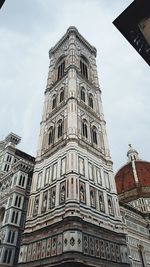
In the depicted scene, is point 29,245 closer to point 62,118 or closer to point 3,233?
point 3,233

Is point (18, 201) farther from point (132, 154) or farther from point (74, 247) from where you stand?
point (132, 154)

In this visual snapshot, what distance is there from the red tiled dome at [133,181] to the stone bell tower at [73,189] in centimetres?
2221

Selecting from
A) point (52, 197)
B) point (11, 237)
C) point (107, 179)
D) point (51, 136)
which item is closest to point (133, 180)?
point (107, 179)

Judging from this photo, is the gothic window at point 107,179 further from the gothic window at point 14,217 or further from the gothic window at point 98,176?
the gothic window at point 14,217

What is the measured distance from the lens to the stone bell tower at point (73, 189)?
15914mm

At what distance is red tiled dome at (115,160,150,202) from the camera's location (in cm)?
4430

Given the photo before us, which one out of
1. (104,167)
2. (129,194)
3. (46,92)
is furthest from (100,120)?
(129,194)

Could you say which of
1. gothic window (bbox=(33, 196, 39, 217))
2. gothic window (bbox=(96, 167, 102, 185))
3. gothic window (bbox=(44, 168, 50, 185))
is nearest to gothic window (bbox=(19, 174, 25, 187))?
gothic window (bbox=(44, 168, 50, 185))

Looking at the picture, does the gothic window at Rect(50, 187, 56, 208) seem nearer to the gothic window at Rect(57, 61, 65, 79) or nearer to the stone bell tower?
the stone bell tower

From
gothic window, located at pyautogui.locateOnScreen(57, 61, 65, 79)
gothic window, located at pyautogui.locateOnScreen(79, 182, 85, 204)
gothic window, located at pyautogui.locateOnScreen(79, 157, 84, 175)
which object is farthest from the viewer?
gothic window, located at pyautogui.locateOnScreen(57, 61, 65, 79)

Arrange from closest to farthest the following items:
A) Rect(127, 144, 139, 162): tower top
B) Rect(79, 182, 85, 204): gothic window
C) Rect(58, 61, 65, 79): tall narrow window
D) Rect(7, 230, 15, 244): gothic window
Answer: Rect(79, 182, 85, 204): gothic window → Rect(7, 230, 15, 244): gothic window → Rect(58, 61, 65, 79): tall narrow window → Rect(127, 144, 139, 162): tower top

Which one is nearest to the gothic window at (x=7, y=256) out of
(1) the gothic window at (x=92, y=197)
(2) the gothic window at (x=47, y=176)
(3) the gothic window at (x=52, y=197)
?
(3) the gothic window at (x=52, y=197)

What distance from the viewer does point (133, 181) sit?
4978 centimetres

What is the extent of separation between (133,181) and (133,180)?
0.53 metres
